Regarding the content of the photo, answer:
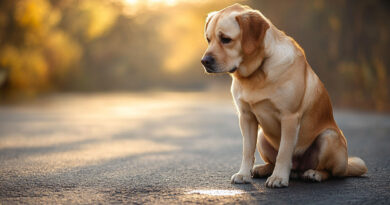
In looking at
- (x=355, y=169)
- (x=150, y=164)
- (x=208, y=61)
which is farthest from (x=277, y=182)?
(x=150, y=164)

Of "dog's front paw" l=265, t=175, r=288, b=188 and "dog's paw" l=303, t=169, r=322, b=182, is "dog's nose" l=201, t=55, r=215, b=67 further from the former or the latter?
"dog's paw" l=303, t=169, r=322, b=182

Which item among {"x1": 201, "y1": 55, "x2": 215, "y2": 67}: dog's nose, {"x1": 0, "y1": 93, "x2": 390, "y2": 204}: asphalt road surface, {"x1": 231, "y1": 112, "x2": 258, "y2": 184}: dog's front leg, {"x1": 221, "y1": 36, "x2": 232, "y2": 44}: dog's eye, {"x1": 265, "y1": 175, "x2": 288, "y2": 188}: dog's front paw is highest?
{"x1": 221, "y1": 36, "x2": 232, "y2": 44}: dog's eye

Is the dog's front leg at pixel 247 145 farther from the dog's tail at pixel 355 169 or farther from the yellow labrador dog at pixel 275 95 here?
the dog's tail at pixel 355 169

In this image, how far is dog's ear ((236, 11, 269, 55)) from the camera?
171 inches

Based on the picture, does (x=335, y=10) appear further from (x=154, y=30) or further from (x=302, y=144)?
(x=154, y=30)

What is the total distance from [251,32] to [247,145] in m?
1.12

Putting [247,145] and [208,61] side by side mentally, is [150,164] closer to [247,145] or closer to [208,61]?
[247,145]

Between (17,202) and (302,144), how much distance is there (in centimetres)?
266

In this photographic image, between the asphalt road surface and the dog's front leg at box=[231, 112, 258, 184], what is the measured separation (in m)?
0.14

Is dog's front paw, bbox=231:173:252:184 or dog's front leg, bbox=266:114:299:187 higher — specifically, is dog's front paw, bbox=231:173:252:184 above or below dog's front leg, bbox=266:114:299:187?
below

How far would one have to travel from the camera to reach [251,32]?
436 cm

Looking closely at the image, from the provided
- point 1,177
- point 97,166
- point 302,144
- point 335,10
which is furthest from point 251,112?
point 335,10

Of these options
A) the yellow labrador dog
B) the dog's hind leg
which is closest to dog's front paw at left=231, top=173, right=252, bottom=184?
the yellow labrador dog

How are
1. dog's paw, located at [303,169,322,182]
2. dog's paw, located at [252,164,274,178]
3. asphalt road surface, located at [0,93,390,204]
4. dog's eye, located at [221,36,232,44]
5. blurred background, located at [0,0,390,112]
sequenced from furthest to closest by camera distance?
blurred background, located at [0,0,390,112], dog's paw, located at [252,164,274,178], dog's paw, located at [303,169,322,182], dog's eye, located at [221,36,232,44], asphalt road surface, located at [0,93,390,204]
